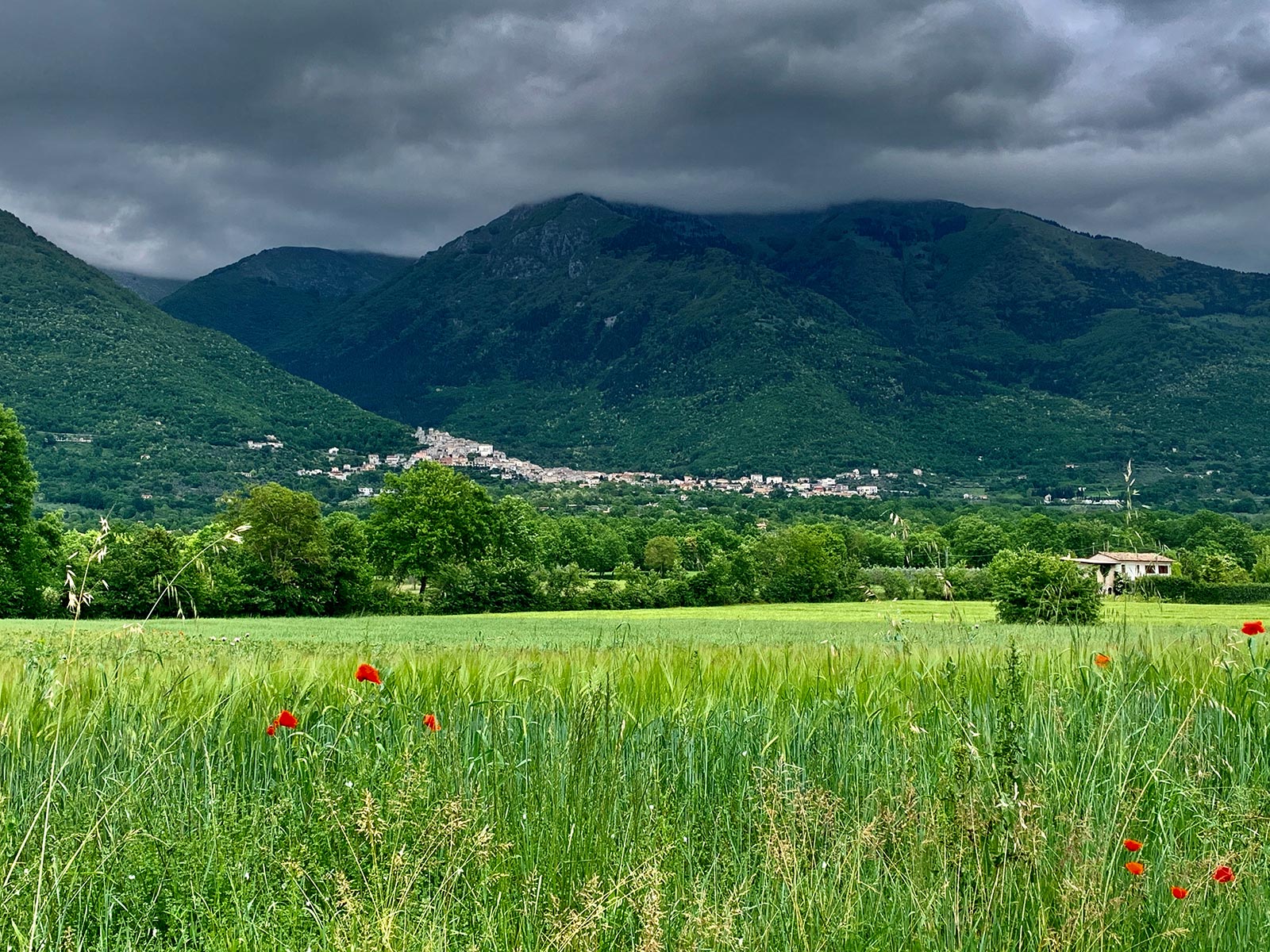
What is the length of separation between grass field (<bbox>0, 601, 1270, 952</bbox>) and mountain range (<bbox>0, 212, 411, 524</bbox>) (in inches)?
3600

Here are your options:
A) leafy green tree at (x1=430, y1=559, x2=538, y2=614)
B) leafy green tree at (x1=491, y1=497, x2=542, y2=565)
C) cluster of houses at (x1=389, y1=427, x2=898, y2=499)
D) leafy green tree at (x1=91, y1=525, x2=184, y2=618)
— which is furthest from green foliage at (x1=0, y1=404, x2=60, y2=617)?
cluster of houses at (x1=389, y1=427, x2=898, y2=499)

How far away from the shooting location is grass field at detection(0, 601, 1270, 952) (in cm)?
300

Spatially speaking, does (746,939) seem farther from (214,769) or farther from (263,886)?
(214,769)

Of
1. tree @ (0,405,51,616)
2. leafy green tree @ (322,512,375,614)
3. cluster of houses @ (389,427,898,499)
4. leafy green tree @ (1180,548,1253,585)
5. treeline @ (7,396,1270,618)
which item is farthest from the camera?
cluster of houses @ (389,427,898,499)

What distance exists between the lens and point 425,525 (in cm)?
5659

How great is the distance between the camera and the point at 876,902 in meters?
3.27

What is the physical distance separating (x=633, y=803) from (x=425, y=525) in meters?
54.0

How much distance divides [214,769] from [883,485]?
540 feet

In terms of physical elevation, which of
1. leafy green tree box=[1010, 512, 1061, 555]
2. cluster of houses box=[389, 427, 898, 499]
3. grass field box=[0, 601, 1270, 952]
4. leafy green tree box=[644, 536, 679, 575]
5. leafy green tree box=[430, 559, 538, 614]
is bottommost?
leafy green tree box=[644, 536, 679, 575]

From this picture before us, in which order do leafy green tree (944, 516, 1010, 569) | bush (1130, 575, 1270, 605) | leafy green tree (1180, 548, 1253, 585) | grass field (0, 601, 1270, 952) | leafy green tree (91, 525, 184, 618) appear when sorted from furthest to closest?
1. leafy green tree (944, 516, 1010, 569)
2. leafy green tree (1180, 548, 1253, 585)
3. bush (1130, 575, 1270, 605)
4. leafy green tree (91, 525, 184, 618)
5. grass field (0, 601, 1270, 952)

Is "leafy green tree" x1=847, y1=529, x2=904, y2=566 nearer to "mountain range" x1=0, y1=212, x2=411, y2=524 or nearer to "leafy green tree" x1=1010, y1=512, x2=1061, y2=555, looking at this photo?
→ "leafy green tree" x1=1010, y1=512, x2=1061, y2=555

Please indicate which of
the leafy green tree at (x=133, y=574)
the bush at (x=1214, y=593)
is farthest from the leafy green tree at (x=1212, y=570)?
the leafy green tree at (x=133, y=574)

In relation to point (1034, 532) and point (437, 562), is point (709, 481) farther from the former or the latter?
point (437, 562)

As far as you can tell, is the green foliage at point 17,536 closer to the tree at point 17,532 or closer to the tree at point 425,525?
the tree at point 17,532
